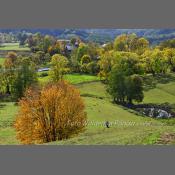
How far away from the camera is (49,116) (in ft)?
66.6

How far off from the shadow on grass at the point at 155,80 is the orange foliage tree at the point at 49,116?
3.43m

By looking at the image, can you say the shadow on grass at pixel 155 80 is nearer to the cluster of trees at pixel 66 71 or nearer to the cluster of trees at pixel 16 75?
the cluster of trees at pixel 66 71

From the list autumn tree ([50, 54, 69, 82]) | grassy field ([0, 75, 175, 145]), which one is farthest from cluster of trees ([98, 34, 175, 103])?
autumn tree ([50, 54, 69, 82])

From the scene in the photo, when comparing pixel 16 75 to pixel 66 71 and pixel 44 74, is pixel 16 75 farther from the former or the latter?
pixel 66 71

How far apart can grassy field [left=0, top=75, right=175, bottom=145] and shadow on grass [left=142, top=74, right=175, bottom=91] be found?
6 centimetres

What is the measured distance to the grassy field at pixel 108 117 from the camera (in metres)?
18.8

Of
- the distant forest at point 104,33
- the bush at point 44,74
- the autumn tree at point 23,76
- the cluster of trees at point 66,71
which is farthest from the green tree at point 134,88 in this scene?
the autumn tree at point 23,76

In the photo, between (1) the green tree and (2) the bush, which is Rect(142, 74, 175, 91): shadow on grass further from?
(2) the bush

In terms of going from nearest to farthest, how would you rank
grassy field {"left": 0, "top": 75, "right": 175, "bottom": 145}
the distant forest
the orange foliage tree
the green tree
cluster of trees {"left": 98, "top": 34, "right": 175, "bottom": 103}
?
grassy field {"left": 0, "top": 75, "right": 175, "bottom": 145} < the distant forest < the orange foliage tree < the green tree < cluster of trees {"left": 98, "top": 34, "right": 175, "bottom": 103}

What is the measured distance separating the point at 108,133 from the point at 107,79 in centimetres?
308

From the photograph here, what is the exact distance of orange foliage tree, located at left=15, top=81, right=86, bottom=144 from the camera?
66.2 feet

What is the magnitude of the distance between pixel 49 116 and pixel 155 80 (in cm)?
560

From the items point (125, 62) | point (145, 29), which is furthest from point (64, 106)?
point (145, 29)

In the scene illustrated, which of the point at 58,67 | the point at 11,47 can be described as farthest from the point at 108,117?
the point at 11,47
